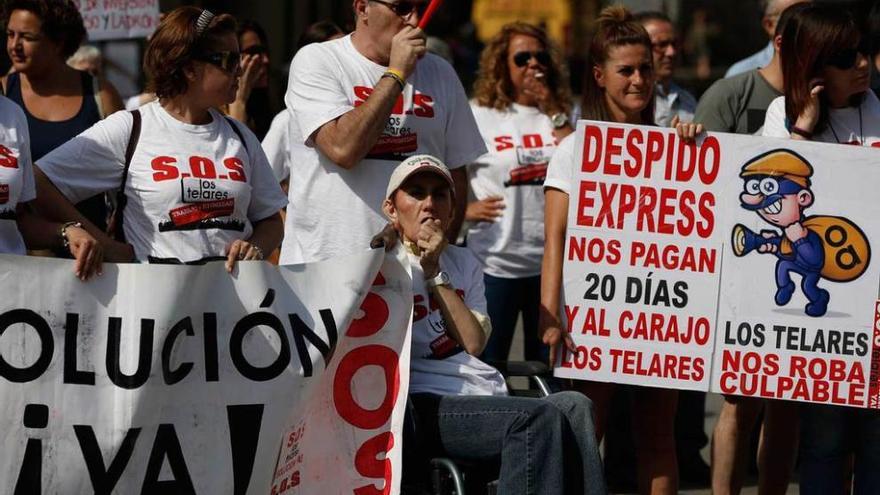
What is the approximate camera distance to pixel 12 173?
4.96m

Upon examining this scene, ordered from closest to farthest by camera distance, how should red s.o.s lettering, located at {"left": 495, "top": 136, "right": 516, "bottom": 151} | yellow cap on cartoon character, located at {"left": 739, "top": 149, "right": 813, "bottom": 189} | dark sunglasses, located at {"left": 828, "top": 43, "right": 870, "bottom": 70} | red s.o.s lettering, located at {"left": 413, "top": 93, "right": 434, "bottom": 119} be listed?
yellow cap on cartoon character, located at {"left": 739, "top": 149, "right": 813, "bottom": 189} < dark sunglasses, located at {"left": 828, "top": 43, "right": 870, "bottom": 70} < red s.o.s lettering, located at {"left": 413, "top": 93, "right": 434, "bottom": 119} < red s.o.s lettering, located at {"left": 495, "top": 136, "right": 516, "bottom": 151}

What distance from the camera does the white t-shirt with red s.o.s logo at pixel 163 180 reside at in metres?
5.28

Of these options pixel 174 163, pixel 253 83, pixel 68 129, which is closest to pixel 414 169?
pixel 174 163

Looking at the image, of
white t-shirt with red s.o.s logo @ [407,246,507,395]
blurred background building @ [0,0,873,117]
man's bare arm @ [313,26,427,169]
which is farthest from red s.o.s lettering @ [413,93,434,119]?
blurred background building @ [0,0,873,117]

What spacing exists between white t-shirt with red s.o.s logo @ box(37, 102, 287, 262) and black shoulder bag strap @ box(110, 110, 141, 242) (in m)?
0.01

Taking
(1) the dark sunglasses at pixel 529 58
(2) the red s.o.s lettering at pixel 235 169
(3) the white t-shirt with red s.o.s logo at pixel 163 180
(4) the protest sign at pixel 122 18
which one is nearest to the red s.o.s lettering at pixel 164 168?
(3) the white t-shirt with red s.o.s logo at pixel 163 180

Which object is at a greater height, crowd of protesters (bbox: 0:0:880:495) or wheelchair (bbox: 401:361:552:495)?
crowd of protesters (bbox: 0:0:880:495)

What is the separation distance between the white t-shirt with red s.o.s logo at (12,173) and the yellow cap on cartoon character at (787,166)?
255cm

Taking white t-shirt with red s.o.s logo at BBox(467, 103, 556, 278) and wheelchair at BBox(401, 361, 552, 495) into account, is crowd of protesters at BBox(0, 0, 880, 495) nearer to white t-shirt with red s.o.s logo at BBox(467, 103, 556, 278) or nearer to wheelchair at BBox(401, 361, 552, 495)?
wheelchair at BBox(401, 361, 552, 495)

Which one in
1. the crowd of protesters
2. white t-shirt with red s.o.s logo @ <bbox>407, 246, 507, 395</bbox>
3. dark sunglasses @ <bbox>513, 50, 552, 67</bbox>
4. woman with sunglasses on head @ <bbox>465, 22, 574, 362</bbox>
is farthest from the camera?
dark sunglasses @ <bbox>513, 50, 552, 67</bbox>

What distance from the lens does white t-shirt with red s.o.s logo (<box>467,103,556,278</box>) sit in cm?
739

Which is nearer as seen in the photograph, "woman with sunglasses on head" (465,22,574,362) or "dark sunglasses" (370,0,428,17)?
Result: "dark sunglasses" (370,0,428,17)

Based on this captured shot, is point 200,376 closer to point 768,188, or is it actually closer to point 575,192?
point 575,192

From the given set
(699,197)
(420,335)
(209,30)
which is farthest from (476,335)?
(209,30)
